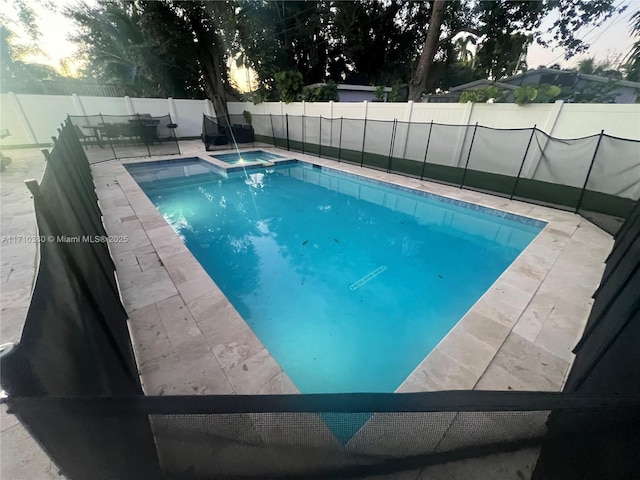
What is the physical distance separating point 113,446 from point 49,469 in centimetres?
107

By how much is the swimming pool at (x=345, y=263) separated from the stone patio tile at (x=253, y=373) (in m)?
0.67

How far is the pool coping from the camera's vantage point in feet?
7.21

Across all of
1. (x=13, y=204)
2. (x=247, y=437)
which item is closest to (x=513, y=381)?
(x=247, y=437)

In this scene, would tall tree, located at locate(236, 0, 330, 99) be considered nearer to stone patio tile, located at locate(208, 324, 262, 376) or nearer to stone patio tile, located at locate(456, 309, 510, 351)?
stone patio tile, located at locate(208, 324, 262, 376)

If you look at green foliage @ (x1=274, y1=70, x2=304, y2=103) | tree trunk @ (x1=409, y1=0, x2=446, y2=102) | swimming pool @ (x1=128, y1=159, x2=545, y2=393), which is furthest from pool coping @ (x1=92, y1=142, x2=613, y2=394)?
green foliage @ (x1=274, y1=70, x2=304, y2=103)

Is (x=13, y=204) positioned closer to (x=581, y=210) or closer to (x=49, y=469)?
(x=49, y=469)

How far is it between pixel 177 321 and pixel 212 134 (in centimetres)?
1215

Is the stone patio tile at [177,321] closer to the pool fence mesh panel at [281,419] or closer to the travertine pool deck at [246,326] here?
the travertine pool deck at [246,326]

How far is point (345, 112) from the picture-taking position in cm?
1138

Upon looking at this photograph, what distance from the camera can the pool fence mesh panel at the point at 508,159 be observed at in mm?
5324

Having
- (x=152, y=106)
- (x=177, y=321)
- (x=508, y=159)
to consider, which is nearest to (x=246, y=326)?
(x=177, y=321)

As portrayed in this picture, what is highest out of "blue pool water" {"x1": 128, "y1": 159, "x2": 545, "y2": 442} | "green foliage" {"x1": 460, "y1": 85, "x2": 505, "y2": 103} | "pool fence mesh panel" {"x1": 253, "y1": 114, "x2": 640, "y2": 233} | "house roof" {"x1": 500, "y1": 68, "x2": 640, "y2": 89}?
"house roof" {"x1": 500, "y1": 68, "x2": 640, "y2": 89}

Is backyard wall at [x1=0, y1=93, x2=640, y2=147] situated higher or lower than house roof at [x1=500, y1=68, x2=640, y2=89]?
lower

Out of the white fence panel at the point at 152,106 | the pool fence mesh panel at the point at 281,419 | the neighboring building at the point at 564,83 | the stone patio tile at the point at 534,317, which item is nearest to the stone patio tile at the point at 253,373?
the pool fence mesh panel at the point at 281,419
